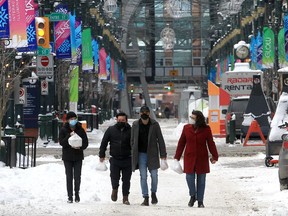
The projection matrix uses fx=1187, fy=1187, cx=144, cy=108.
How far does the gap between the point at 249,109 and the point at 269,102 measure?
2602 millimetres

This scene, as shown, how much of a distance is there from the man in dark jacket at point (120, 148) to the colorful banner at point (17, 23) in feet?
50.1

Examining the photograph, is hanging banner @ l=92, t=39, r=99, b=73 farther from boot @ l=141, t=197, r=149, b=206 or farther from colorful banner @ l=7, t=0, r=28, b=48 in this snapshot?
boot @ l=141, t=197, r=149, b=206

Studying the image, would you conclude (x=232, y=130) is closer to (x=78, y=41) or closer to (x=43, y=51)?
(x=43, y=51)

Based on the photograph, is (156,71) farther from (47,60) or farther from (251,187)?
(251,187)

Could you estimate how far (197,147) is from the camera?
18859 mm

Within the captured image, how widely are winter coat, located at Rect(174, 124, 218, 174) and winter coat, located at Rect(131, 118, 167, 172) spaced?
1.23 ft

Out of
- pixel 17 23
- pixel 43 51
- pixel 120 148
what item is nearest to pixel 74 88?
pixel 43 51

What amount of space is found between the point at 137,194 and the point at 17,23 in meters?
13.7

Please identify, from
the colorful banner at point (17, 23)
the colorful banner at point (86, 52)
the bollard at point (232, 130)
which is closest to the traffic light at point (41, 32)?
the colorful banner at point (17, 23)

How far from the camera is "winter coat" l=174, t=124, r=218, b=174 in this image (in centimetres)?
1884

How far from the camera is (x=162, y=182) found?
24.9 meters

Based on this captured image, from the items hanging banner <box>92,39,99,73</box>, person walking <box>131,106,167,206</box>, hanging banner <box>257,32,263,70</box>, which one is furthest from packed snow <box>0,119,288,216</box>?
hanging banner <box>92,39,99,73</box>

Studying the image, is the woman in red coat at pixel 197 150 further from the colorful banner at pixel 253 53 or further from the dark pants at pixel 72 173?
the colorful banner at pixel 253 53

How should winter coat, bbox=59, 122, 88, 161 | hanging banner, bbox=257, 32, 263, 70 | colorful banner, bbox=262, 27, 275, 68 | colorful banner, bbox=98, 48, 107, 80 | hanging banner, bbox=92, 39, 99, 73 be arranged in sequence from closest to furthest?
winter coat, bbox=59, 122, 88, 161
colorful banner, bbox=262, 27, 275, 68
hanging banner, bbox=257, 32, 263, 70
hanging banner, bbox=92, 39, 99, 73
colorful banner, bbox=98, 48, 107, 80
